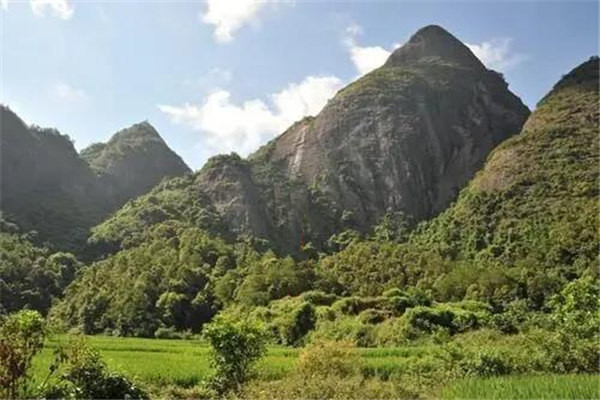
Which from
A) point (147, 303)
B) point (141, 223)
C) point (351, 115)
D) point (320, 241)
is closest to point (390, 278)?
point (147, 303)

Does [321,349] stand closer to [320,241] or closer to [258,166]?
[320,241]

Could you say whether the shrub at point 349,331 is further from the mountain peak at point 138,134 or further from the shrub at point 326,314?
the mountain peak at point 138,134

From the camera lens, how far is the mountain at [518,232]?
180 ft

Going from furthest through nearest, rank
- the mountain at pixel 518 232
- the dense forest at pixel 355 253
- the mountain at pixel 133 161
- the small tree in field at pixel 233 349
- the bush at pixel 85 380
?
the mountain at pixel 133 161, the mountain at pixel 518 232, the dense forest at pixel 355 253, the small tree in field at pixel 233 349, the bush at pixel 85 380

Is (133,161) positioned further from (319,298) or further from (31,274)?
(319,298)

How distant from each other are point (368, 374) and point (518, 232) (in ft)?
171

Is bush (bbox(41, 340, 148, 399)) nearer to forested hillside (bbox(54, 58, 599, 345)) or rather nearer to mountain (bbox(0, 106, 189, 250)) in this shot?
forested hillside (bbox(54, 58, 599, 345))

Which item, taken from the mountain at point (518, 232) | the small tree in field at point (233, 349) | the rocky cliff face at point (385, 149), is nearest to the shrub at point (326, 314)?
the mountain at point (518, 232)

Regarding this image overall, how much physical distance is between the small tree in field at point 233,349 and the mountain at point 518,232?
38.6 metres

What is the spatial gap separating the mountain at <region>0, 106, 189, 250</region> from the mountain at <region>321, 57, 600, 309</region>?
151ft

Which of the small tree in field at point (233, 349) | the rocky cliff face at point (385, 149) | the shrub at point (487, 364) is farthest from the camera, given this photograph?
the rocky cliff face at point (385, 149)

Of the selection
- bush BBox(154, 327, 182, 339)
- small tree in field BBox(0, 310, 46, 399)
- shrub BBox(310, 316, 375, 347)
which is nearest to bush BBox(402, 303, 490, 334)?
shrub BBox(310, 316, 375, 347)

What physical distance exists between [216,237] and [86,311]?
80.1 feet

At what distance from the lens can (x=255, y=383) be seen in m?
15.8
